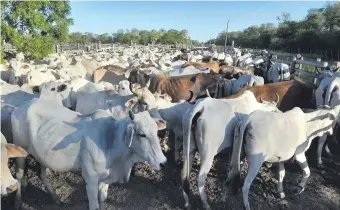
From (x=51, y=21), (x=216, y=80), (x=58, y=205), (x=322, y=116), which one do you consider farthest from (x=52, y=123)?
(x=51, y=21)

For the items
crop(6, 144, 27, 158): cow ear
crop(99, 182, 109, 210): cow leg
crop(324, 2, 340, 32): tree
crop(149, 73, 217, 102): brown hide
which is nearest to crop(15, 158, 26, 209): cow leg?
crop(99, 182, 109, 210): cow leg

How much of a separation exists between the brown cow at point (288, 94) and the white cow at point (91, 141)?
14.3 ft

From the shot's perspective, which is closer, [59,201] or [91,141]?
[91,141]

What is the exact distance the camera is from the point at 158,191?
6.21m

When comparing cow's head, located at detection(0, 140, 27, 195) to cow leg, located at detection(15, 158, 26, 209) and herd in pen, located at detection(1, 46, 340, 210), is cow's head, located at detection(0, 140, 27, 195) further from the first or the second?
cow leg, located at detection(15, 158, 26, 209)

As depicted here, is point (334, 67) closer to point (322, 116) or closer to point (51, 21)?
point (322, 116)

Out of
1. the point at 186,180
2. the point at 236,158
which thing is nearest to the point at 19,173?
the point at 186,180

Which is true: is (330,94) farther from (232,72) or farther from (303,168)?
(232,72)

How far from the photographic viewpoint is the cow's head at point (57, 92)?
721 cm

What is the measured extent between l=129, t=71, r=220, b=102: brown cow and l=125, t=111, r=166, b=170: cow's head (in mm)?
→ 5302

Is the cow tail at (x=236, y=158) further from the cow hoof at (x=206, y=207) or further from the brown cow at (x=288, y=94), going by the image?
the brown cow at (x=288, y=94)

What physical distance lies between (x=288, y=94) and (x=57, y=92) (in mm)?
5426

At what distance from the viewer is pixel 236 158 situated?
5.55 meters

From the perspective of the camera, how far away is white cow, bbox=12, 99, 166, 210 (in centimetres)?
459
